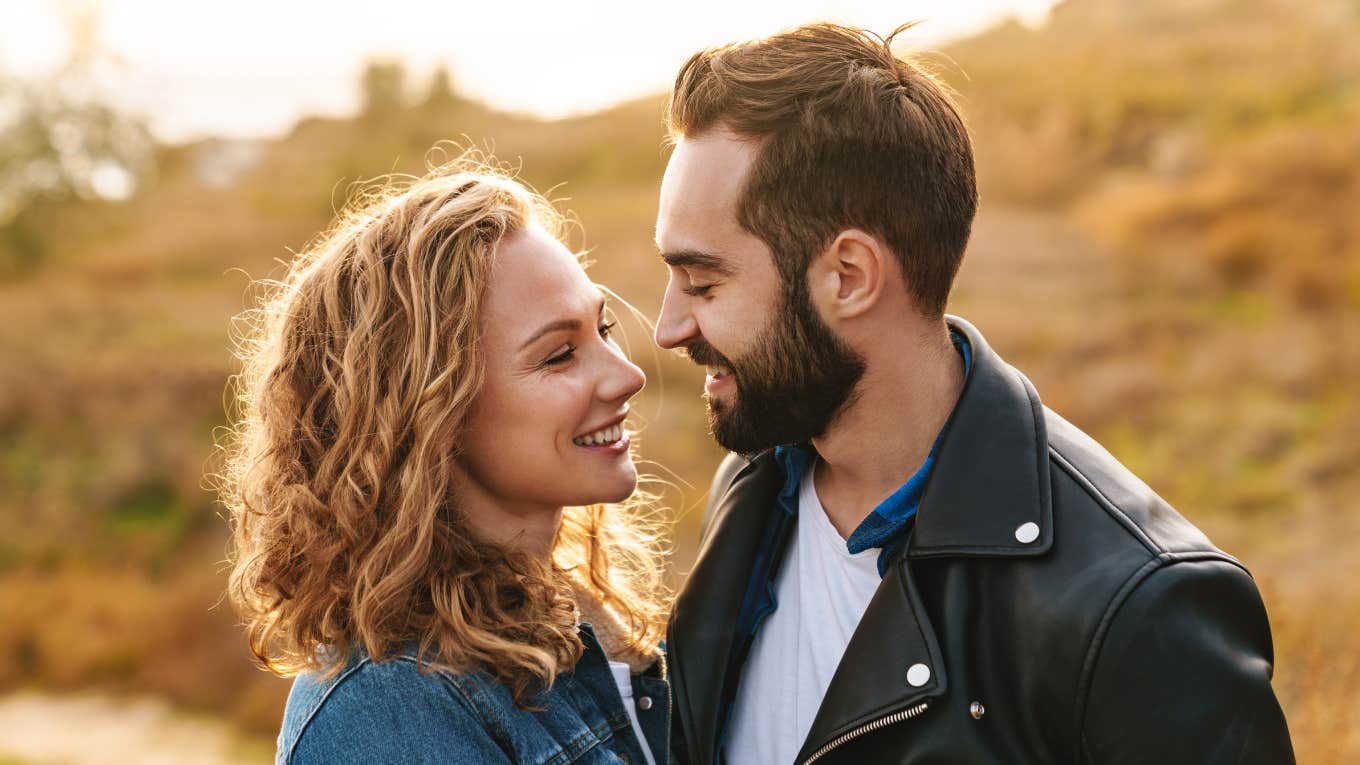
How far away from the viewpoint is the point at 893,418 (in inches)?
103

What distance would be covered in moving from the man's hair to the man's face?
0.04m

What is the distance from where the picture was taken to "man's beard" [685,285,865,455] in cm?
260

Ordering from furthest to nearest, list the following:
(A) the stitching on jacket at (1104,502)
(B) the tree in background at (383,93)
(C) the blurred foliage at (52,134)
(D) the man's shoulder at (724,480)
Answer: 1. (B) the tree in background at (383,93)
2. (C) the blurred foliage at (52,134)
3. (D) the man's shoulder at (724,480)
4. (A) the stitching on jacket at (1104,502)

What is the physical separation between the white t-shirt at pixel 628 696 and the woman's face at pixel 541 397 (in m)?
0.40

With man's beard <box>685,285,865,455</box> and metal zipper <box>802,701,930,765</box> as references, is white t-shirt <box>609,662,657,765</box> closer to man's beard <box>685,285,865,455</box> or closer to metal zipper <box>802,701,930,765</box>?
metal zipper <box>802,701,930,765</box>

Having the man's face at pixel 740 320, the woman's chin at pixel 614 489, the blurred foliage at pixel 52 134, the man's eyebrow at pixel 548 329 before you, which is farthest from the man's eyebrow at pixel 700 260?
the blurred foliage at pixel 52 134

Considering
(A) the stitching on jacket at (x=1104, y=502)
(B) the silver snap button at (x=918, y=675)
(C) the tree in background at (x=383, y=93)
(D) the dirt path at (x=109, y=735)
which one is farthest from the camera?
(C) the tree in background at (x=383, y=93)

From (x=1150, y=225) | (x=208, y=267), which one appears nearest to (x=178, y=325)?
(x=208, y=267)

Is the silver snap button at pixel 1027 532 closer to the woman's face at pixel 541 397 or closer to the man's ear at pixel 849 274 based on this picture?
the man's ear at pixel 849 274

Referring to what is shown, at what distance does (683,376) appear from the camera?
14.1 m

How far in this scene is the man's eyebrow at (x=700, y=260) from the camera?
104 inches

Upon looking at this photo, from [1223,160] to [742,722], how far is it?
52.7 ft

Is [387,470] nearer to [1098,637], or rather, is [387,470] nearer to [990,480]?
[990,480]

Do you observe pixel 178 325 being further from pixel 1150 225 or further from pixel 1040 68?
pixel 1040 68
